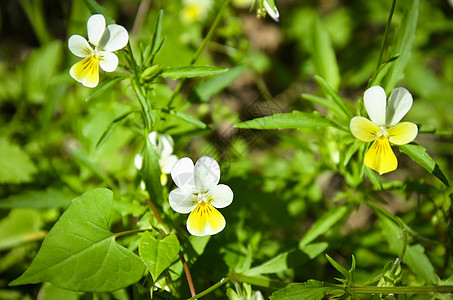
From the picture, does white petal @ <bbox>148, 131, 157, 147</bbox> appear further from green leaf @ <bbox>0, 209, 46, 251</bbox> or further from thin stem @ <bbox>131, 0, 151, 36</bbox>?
thin stem @ <bbox>131, 0, 151, 36</bbox>

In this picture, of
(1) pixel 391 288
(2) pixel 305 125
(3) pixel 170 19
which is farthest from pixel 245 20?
(1) pixel 391 288

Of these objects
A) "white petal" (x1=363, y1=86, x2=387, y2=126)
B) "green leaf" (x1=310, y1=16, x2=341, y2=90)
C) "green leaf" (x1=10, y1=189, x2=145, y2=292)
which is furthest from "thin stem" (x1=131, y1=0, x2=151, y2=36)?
"white petal" (x1=363, y1=86, x2=387, y2=126)

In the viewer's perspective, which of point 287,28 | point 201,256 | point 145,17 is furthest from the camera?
point 287,28

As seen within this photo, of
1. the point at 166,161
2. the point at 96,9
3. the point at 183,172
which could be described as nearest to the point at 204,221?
the point at 183,172

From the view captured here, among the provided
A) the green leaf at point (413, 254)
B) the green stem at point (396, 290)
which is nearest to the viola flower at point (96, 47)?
the green stem at point (396, 290)

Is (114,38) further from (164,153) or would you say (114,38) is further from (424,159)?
(424,159)

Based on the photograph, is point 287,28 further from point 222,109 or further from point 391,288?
point 391,288

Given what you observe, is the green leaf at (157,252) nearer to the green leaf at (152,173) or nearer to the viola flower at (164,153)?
the green leaf at (152,173)
